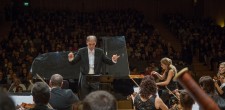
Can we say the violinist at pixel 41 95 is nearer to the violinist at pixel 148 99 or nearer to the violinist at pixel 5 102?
the violinist at pixel 148 99

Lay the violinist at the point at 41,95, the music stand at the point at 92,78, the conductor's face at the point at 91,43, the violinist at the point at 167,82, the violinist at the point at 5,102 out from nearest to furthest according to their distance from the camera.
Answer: the violinist at the point at 5,102
the violinist at the point at 41,95
the music stand at the point at 92,78
the conductor's face at the point at 91,43
the violinist at the point at 167,82

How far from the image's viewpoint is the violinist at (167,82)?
6.69m

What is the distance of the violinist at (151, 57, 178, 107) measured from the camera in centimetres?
669

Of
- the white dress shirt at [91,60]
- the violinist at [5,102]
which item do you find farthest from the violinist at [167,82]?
the violinist at [5,102]

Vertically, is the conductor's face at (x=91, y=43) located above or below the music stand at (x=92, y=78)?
above

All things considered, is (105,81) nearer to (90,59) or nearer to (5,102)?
(90,59)

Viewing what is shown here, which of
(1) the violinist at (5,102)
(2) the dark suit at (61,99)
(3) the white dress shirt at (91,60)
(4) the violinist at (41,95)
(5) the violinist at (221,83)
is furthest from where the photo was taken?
(3) the white dress shirt at (91,60)

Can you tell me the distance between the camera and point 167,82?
6652 mm

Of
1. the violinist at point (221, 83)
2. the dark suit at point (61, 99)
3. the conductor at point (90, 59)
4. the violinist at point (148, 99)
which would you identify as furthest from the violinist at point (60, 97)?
the conductor at point (90, 59)

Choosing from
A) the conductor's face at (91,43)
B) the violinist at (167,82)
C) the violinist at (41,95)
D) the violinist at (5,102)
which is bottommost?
the violinist at (167,82)

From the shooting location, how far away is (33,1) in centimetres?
1769

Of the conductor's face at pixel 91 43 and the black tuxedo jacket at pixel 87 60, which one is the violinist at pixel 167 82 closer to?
the black tuxedo jacket at pixel 87 60

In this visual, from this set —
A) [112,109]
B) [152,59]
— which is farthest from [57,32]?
[112,109]

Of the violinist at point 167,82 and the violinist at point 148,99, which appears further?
the violinist at point 167,82
